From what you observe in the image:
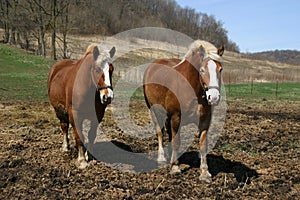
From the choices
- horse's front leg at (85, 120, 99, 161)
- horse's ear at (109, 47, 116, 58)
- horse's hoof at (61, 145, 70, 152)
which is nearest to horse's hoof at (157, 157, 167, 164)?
horse's front leg at (85, 120, 99, 161)

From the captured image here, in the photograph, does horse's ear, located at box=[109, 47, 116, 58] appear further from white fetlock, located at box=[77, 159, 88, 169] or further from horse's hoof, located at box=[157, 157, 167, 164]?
horse's hoof, located at box=[157, 157, 167, 164]

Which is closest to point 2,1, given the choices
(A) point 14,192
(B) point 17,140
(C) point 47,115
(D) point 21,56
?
(D) point 21,56

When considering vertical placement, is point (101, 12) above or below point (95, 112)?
above

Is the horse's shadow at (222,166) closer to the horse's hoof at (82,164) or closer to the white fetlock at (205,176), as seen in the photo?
the white fetlock at (205,176)

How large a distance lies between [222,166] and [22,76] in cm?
1955

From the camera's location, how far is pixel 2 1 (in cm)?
3859

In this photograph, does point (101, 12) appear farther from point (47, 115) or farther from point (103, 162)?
point (103, 162)

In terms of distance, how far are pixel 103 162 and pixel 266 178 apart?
8.98ft

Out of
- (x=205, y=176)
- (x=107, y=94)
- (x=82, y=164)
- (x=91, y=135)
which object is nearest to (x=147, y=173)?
(x=205, y=176)

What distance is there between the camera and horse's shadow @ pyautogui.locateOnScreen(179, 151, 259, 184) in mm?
5270

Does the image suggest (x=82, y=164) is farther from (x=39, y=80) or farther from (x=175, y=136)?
(x=39, y=80)

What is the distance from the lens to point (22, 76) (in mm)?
22359

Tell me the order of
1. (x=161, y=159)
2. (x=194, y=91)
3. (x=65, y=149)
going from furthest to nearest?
(x=65, y=149), (x=161, y=159), (x=194, y=91)

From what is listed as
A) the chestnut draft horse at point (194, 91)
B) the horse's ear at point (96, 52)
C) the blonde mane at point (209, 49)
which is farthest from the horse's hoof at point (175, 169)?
the horse's ear at point (96, 52)
